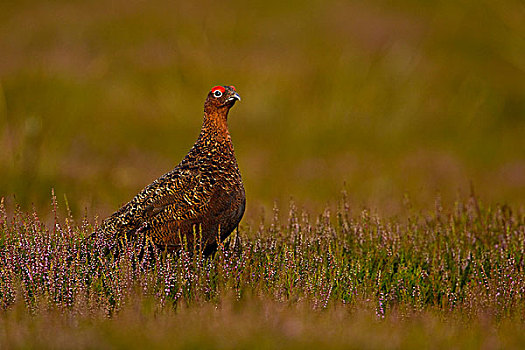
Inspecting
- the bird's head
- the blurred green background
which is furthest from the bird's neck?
the blurred green background

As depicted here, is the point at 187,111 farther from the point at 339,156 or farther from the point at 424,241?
the point at 424,241

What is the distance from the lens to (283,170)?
29.5 feet

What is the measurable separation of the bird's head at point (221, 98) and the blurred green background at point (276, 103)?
8.29 ft

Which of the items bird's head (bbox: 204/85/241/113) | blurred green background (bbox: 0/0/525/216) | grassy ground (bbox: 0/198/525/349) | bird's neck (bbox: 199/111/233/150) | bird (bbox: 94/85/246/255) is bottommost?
grassy ground (bbox: 0/198/525/349)

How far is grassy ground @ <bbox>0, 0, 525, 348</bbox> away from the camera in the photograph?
11.7 ft

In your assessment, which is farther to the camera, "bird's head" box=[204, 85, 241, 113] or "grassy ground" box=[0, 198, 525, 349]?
"bird's head" box=[204, 85, 241, 113]

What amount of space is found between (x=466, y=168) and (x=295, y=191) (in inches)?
97.4

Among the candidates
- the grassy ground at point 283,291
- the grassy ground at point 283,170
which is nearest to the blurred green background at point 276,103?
the grassy ground at point 283,170

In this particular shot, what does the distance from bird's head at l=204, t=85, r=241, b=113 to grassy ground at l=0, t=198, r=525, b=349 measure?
3.12ft

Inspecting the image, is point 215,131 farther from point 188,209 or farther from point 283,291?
point 283,291

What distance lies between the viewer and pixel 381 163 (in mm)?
9180

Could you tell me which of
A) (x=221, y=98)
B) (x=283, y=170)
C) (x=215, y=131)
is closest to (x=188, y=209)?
(x=215, y=131)

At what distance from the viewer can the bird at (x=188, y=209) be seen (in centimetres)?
462

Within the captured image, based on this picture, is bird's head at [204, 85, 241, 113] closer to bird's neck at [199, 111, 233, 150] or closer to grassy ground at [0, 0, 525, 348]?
bird's neck at [199, 111, 233, 150]
